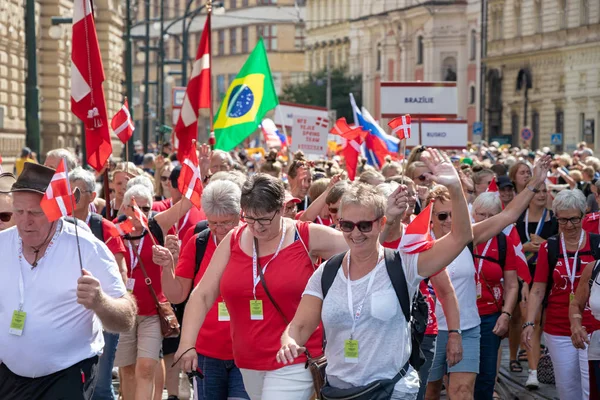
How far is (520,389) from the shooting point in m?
10.8

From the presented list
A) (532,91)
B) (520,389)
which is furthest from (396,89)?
(532,91)

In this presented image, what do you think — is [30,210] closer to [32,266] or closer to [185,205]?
[32,266]

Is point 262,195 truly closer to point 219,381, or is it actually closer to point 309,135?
point 219,381

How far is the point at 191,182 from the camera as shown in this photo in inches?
348

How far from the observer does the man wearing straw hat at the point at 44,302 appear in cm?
554

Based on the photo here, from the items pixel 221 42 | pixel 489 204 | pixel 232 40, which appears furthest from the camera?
pixel 221 42

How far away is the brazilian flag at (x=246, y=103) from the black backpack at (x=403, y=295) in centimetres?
1008

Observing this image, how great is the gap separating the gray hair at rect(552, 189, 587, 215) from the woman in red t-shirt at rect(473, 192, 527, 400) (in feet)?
1.42

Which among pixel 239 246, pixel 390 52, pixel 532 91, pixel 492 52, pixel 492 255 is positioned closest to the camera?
pixel 239 246

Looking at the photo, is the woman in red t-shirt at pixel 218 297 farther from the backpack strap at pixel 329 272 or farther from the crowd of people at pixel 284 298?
the backpack strap at pixel 329 272

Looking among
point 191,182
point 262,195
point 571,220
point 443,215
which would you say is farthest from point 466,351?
point 262,195

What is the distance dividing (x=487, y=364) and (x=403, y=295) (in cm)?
294

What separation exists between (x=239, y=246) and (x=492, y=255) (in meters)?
2.71

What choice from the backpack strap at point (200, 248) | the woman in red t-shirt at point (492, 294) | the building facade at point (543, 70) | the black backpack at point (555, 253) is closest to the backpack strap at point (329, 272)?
the backpack strap at point (200, 248)
